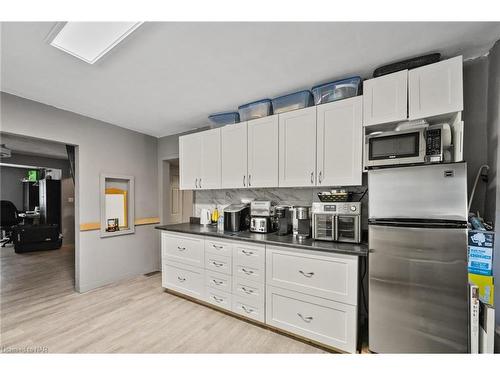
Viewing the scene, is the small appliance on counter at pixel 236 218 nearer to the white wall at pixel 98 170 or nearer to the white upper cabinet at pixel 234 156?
the white upper cabinet at pixel 234 156

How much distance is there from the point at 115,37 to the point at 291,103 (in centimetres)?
168

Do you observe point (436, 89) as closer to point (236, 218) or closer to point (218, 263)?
point (236, 218)

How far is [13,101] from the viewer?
8.16 feet

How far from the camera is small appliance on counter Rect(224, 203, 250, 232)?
266 centimetres

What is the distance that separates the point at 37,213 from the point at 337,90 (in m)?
8.50

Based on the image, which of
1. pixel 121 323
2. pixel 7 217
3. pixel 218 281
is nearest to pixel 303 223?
pixel 218 281

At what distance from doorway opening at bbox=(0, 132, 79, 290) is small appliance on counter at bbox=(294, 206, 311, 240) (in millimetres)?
3897

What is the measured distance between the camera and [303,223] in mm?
2246

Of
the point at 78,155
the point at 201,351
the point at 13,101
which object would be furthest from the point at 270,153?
the point at 13,101

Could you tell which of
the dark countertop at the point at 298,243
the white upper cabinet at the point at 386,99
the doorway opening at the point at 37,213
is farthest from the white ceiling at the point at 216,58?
the doorway opening at the point at 37,213

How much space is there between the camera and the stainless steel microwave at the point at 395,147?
5.40 feet

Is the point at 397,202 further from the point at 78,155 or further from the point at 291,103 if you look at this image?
the point at 78,155

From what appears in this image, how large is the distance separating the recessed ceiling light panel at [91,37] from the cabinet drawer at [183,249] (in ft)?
6.74

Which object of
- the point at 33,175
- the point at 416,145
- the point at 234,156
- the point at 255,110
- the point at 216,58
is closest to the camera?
the point at 416,145
